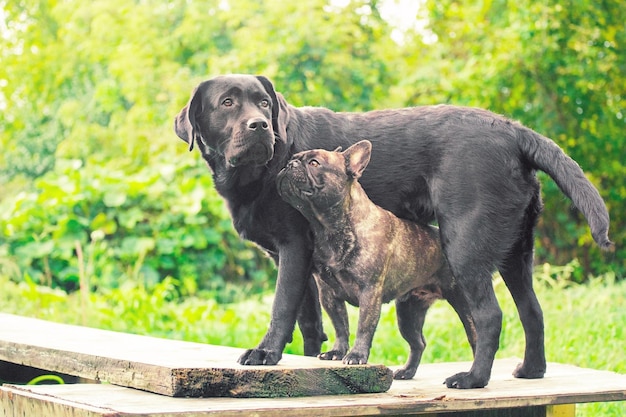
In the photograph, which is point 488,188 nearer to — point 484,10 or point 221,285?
point 221,285

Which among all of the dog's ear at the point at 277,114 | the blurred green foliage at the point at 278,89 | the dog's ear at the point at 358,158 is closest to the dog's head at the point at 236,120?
the dog's ear at the point at 277,114

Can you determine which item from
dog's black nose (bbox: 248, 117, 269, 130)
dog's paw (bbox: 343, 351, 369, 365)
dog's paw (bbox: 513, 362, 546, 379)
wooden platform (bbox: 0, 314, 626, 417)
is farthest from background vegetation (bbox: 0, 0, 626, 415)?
dog's black nose (bbox: 248, 117, 269, 130)

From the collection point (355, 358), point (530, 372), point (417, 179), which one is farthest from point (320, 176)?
point (530, 372)

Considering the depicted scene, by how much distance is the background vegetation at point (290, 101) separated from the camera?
8.16m

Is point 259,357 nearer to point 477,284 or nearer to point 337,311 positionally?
point 337,311

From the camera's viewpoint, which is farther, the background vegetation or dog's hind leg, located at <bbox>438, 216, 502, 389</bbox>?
the background vegetation

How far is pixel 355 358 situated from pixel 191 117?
125cm

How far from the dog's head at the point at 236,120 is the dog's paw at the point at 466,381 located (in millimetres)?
1222

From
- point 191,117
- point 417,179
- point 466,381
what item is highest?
point 191,117

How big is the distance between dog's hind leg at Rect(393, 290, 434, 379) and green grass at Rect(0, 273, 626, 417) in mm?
1756

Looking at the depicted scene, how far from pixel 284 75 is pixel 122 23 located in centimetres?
585

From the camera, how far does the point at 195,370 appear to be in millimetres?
3291

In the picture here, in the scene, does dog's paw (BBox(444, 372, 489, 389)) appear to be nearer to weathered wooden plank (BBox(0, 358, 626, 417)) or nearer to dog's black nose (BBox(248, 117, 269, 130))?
weathered wooden plank (BBox(0, 358, 626, 417))

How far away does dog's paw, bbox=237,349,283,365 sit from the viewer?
3.64 meters
